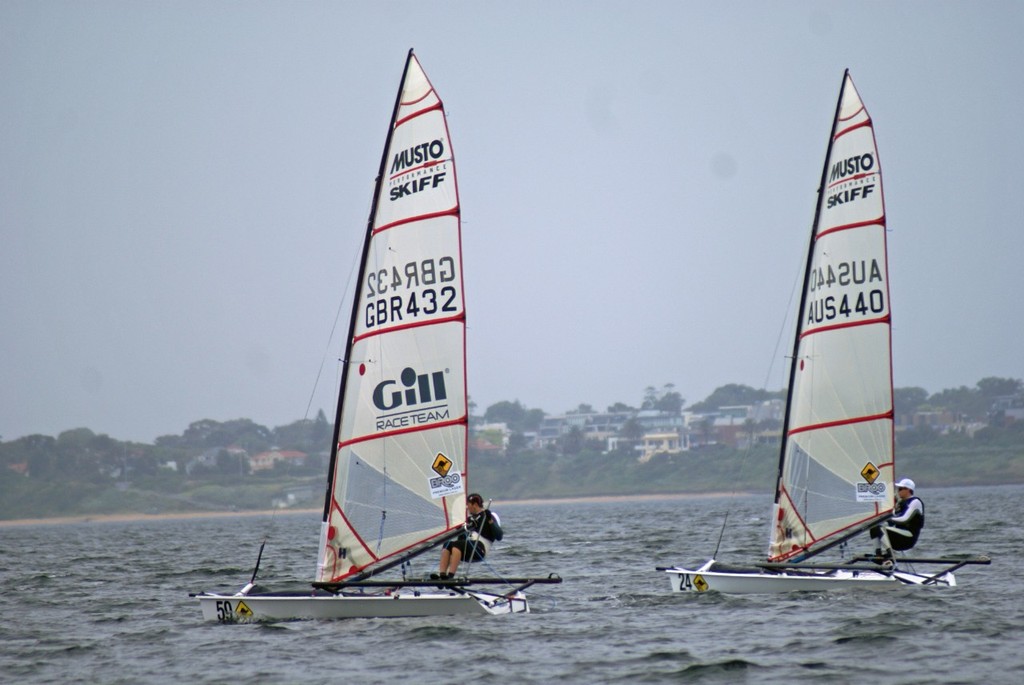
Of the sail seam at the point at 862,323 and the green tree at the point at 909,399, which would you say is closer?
the sail seam at the point at 862,323

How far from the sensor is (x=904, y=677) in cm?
1408

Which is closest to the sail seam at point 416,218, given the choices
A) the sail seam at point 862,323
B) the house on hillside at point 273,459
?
the sail seam at point 862,323

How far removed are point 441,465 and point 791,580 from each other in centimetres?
563

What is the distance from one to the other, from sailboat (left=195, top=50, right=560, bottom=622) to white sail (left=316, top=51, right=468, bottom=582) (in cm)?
1

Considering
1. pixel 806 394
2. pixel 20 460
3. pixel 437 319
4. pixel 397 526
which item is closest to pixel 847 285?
pixel 806 394

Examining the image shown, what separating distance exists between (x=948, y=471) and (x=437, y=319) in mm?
126502

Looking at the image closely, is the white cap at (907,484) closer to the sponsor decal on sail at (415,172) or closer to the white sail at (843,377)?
the white sail at (843,377)

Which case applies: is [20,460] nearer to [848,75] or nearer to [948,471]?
[948,471]

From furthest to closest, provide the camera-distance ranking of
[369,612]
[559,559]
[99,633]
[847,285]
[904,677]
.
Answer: [559,559] < [847,285] < [99,633] < [369,612] < [904,677]

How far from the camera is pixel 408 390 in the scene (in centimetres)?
1903

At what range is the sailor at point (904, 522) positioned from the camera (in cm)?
2081

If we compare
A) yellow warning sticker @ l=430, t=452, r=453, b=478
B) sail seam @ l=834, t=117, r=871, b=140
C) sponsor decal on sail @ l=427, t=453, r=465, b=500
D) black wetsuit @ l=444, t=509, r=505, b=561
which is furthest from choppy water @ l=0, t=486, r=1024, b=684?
sail seam @ l=834, t=117, r=871, b=140

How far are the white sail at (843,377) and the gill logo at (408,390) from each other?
596cm

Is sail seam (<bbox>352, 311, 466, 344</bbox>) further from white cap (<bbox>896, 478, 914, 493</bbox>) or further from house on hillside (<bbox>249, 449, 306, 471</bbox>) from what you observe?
house on hillside (<bbox>249, 449, 306, 471</bbox>)
